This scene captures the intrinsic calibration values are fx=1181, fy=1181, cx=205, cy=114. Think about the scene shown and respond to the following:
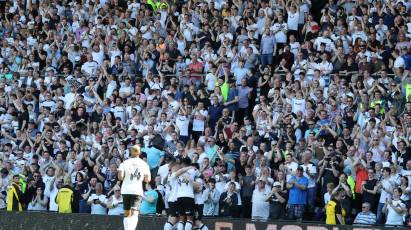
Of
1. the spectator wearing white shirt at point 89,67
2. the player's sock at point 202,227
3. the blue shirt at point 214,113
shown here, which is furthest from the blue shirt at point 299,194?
the spectator wearing white shirt at point 89,67

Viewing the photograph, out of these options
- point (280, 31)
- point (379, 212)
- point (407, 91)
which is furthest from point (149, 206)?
point (280, 31)

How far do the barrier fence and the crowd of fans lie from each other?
0.85 m

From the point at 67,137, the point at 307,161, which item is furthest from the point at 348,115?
the point at 67,137

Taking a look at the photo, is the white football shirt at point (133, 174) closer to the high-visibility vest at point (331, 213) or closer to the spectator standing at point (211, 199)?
the spectator standing at point (211, 199)

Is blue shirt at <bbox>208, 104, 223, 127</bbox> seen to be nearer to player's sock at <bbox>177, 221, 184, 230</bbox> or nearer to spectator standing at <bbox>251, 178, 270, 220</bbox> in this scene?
spectator standing at <bbox>251, 178, 270, 220</bbox>

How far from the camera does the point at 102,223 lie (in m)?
28.0

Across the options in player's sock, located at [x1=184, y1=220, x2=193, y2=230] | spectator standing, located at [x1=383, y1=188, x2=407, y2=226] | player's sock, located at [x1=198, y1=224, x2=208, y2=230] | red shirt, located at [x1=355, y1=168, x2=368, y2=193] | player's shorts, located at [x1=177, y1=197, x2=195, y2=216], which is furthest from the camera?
red shirt, located at [x1=355, y1=168, x2=368, y2=193]

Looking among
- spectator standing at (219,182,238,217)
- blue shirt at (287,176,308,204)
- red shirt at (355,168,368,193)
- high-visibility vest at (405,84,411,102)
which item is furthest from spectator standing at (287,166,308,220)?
high-visibility vest at (405,84,411,102)

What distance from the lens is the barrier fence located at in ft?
85.5

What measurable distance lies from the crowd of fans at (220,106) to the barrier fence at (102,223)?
0.85 meters

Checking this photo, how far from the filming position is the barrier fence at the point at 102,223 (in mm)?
26047

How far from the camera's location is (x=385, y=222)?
87.7ft

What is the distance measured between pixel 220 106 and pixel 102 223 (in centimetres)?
545

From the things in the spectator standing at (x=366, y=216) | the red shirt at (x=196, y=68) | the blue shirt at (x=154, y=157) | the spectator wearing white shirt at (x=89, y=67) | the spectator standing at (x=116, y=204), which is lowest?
the spectator standing at (x=366, y=216)
